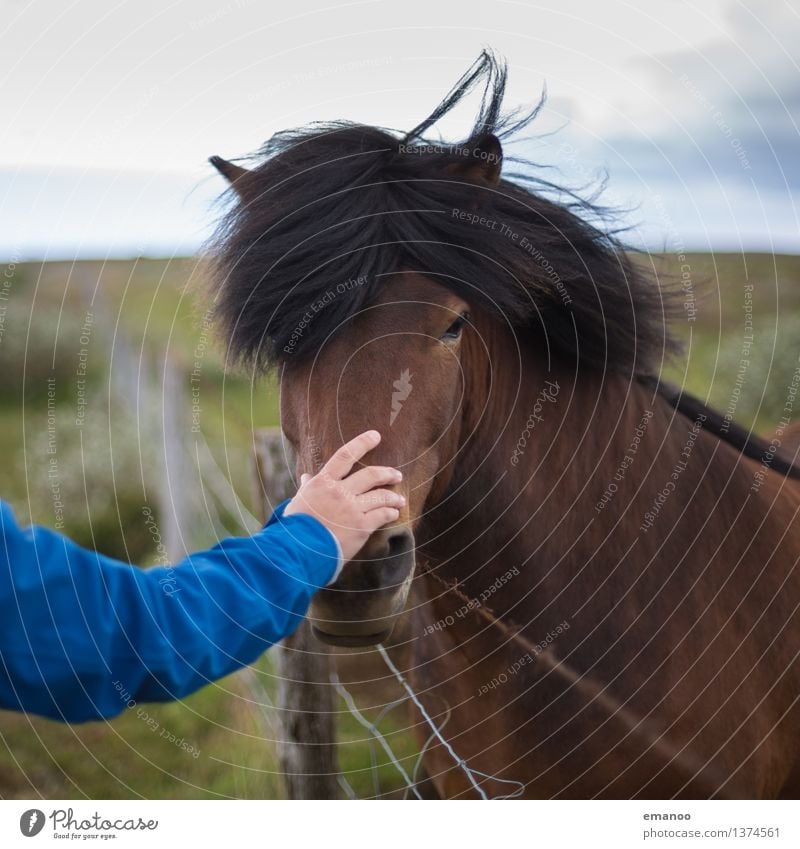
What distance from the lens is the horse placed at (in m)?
1.71

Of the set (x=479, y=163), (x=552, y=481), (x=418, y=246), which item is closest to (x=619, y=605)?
(x=552, y=481)

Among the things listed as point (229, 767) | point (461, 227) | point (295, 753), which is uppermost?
point (461, 227)

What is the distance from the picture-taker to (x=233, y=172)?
1903 millimetres

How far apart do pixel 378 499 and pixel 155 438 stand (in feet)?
11.3

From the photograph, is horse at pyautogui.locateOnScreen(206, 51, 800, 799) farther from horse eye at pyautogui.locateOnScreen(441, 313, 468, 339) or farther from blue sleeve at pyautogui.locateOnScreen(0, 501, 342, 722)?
blue sleeve at pyautogui.locateOnScreen(0, 501, 342, 722)

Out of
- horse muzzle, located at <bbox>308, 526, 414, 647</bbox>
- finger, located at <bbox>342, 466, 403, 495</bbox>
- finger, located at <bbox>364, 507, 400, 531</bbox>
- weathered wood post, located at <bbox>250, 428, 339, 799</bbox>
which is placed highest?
finger, located at <bbox>342, 466, 403, 495</bbox>

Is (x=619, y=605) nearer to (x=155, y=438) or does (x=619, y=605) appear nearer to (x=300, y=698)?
(x=300, y=698)

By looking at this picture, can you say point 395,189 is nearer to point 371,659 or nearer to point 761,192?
point 761,192

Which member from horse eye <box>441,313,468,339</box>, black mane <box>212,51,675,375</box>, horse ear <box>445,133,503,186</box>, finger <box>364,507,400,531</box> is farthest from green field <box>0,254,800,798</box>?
finger <box>364,507,400,531</box>

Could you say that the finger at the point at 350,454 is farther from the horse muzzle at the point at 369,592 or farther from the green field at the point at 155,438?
the green field at the point at 155,438

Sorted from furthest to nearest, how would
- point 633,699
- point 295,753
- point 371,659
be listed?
point 371,659
point 295,753
point 633,699

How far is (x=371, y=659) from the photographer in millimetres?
3012
